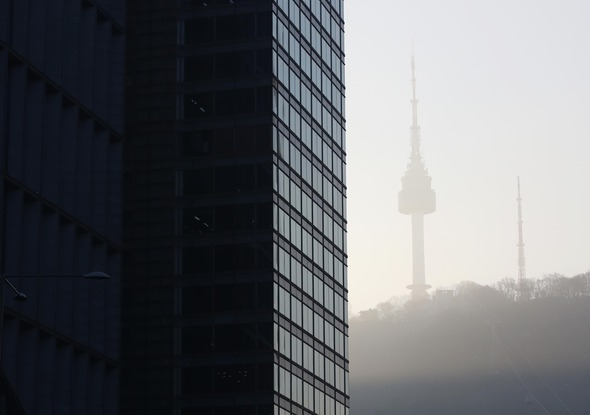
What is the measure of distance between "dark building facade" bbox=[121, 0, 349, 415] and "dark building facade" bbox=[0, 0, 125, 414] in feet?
86.5

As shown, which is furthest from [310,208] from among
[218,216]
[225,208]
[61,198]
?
[61,198]

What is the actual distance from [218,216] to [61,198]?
114ft

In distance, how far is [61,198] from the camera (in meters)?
75.0

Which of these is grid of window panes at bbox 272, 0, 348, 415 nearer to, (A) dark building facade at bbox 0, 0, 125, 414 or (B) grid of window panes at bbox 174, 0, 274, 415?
(B) grid of window panes at bbox 174, 0, 274, 415

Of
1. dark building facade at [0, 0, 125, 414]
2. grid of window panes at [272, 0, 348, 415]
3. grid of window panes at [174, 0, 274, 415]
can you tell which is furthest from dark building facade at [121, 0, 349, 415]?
dark building facade at [0, 0, 125, 414]

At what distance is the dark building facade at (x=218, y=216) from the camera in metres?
106

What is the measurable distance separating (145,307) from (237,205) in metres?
10.3

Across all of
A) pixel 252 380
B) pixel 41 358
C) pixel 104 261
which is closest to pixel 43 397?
pixel 41 358

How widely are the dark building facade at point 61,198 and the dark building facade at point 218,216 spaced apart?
2638 cm

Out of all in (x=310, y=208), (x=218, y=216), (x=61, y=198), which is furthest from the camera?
(x=310, y=208)

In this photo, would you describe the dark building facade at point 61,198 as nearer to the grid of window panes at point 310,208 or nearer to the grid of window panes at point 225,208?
the grid of window panes at point 225,208

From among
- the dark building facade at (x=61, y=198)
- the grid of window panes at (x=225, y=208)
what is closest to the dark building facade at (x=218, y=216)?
the grid of window panes at (x=225, y=208)

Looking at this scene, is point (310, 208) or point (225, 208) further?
point (310, 208)

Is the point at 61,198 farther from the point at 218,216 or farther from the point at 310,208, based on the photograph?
the point at 310,208
